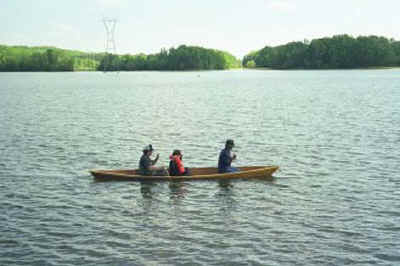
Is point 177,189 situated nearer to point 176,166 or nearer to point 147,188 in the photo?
point 147,188

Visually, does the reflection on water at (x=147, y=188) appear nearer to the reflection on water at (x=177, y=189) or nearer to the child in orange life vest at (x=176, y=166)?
the reflection on water at (x=177, y=189)

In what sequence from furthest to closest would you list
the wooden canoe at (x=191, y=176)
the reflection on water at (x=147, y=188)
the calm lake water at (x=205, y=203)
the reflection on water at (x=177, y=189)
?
the wooden canoe at (x=191, y=176) < the reflection on water at (x=147, y=188) < the reflection on water at (x=177, y=189) < the calm lake water at (x=205, y=203)

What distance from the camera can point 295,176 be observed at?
26156 mm

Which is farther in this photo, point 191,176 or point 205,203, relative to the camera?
point 191,176

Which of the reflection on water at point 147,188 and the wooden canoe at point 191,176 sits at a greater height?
the wooden canoe at point 191,176

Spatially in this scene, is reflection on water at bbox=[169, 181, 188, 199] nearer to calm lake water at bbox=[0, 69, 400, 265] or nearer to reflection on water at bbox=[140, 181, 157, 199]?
calm lake water at bbox=[0, 69, 400, 265]

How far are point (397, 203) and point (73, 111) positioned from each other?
167 feet

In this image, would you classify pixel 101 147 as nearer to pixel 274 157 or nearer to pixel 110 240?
pixel 274 157

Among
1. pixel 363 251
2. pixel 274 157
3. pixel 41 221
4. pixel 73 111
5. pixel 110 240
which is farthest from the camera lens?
pixel 73 111

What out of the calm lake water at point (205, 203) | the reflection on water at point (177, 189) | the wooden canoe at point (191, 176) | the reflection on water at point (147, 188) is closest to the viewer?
the calm lake water at point (205, 203)

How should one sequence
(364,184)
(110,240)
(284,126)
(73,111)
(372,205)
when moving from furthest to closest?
(73,111) < (284,126) < (364,184) < (372,205) < (110,240)

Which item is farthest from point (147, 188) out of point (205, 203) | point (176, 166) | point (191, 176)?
point (205, 203)

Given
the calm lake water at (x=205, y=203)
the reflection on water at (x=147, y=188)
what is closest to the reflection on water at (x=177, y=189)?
the calm lake water at (x=205, y=203)

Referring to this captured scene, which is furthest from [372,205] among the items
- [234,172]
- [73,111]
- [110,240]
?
[73,111]
